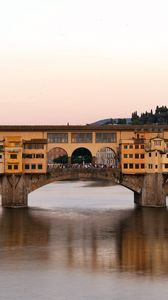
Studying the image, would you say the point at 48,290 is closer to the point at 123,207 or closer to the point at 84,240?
the point at 84,240

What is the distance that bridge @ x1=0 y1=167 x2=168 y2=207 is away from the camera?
70875 mm

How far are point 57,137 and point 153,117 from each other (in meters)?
105

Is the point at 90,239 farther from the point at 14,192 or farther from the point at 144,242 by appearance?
the point at 14,192

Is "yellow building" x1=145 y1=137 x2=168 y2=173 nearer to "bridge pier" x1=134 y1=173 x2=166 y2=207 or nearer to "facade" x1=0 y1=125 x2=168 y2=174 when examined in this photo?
"facade" x1=0 y1=125 x2=168 y2=174

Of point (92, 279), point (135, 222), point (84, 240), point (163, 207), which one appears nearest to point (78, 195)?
point (163, 207)

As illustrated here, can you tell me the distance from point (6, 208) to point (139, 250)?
27782 mm

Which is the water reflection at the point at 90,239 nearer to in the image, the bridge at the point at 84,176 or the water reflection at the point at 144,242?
the water reflection at the point at 144,242

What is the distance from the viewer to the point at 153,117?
587 feet

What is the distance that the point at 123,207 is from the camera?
241 ft

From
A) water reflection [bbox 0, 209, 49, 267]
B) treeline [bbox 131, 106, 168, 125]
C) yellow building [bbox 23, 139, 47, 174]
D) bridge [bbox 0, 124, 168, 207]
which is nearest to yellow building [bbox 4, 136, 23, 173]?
bridge [bbox 0, 124, 168, 207]

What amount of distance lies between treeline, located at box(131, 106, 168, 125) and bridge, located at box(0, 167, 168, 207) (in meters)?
101

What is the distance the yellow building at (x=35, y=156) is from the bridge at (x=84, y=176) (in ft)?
2.89

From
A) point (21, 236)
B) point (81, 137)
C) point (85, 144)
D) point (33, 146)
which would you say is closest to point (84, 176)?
point (85, 144)

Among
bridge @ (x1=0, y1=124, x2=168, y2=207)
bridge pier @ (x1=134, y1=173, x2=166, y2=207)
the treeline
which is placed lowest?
bridge pier @ (x1=134, y1=173, x2=166, y2=207)
